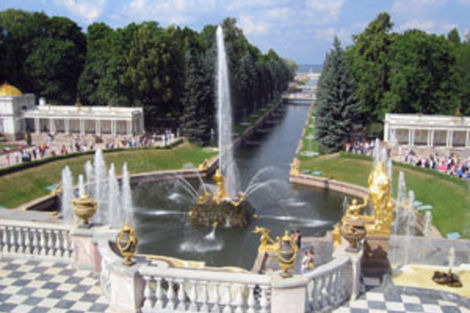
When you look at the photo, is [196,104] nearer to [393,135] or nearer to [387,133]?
[387,133]

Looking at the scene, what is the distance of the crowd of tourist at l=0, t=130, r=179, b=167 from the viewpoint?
41.2m

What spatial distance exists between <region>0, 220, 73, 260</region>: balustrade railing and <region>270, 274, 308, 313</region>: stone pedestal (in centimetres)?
618

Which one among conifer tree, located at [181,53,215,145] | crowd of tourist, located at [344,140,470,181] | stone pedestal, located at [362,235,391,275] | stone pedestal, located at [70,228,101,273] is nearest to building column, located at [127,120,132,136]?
conifer tree, located at [181,53,215,145]

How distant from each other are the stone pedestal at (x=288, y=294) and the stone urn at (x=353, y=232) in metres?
2.33

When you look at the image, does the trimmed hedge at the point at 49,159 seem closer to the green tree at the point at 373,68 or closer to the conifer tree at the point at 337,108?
the conifer tree at the point at 337,108

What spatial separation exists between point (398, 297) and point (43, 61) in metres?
54.3

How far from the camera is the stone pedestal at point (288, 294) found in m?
9.38

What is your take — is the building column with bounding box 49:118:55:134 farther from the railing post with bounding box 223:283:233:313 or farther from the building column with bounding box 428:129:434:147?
the railing post with bounding box 223:283:233:313

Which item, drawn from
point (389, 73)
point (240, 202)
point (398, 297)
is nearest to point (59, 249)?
Answer: point (398, 297)

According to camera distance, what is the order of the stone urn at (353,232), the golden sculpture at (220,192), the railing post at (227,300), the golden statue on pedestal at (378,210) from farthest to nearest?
1. the golden sculpture at (220,192)
2. the golden statue on pedestal at (378,210)
3. the stone urn at (353,232)
4. the railing post at (227,300)

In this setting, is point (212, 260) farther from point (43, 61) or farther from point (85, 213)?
point (43, 61)

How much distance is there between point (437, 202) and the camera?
29.5 metres

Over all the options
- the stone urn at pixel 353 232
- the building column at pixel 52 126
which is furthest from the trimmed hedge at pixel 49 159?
the stone urn at pixel 353 232

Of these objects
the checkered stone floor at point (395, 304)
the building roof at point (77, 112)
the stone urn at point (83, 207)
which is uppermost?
the building roof at point (77, 112)
